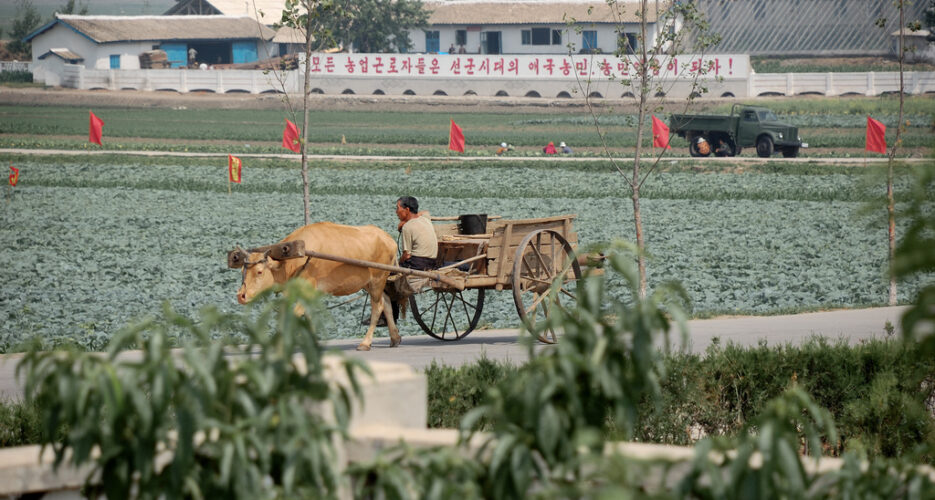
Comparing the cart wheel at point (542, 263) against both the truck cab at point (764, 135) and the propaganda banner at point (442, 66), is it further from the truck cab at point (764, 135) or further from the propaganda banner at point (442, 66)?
the propaganda banner at point (442, 66)

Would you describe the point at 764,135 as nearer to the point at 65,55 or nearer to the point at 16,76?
the point at 65,55

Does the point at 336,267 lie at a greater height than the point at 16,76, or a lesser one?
lesser

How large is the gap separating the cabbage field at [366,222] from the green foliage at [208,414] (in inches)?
78.5

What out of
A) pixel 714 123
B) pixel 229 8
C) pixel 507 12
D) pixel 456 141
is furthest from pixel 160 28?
pixel 714 123

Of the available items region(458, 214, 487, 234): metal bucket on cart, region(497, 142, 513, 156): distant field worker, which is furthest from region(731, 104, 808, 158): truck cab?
region(458, 214, 487, 234): metal bucket on cart

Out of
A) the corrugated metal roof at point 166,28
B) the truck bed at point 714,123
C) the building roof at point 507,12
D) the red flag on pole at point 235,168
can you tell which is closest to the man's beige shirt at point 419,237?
the red flag on pole at point 235,168

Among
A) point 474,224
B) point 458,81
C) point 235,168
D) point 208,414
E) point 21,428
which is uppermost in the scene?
point 458,81

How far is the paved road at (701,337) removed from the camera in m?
12.1

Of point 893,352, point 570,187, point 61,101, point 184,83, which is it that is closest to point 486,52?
point 184,83

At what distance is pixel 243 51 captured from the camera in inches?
3460

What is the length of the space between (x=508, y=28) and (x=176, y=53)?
2519 cm

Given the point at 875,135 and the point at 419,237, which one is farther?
the point at 875,135

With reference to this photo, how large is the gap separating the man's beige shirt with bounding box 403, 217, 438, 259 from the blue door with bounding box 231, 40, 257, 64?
255ft

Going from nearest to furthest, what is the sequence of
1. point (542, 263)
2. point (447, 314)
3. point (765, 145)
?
point (542, 263) < point (447, 314) < point (765, 145)
